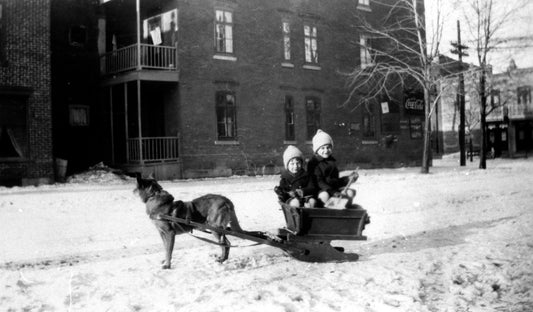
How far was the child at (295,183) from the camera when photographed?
586 centimetres

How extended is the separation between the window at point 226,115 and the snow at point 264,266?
969 cm

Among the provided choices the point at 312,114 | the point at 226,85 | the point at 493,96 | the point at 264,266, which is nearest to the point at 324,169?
the point at 264,266

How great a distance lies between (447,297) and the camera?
4.40 metres

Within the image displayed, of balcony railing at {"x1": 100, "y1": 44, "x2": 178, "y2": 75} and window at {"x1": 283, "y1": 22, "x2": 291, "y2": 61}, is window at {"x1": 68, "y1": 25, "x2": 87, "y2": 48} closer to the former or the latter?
balcony railing at {"x1": 100, "y1": 44, "x2": 178, "y2": 75}

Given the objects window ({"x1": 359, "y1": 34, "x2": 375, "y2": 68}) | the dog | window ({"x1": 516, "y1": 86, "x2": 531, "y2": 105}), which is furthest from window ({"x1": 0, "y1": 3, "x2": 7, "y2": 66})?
window ({"x1": 359, "y1": 34, "x2": 375, "y2": 68})

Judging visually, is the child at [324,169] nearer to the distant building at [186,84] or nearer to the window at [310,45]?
the distant building at [186,84]

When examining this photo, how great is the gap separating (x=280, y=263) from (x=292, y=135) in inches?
668

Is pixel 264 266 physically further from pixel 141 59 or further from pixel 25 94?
pixel 141 59

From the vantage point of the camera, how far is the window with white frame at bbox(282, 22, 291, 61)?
22734 mm

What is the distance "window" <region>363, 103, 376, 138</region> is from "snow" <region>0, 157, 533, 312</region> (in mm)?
14101

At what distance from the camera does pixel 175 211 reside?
5281 millimetres

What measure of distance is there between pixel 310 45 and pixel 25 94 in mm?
A: 12759

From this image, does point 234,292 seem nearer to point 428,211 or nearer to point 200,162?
point 428,211

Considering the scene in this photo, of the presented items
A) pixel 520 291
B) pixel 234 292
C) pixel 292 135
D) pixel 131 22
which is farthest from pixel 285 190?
pixel 131 22
